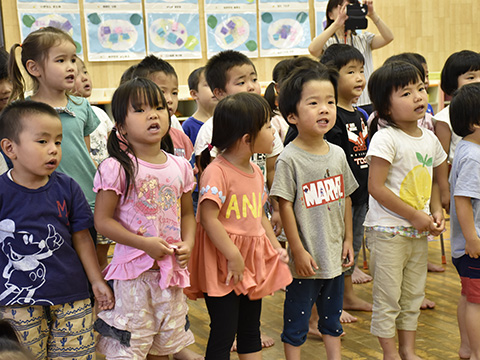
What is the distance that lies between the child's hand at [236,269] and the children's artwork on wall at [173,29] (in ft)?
15.8

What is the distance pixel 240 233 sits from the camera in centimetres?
203

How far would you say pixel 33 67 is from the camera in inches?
87.8

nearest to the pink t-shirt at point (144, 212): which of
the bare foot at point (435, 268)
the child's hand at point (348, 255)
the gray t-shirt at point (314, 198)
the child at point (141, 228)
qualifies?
the child at point (141, 228)

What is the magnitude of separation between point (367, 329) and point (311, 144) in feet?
3.48

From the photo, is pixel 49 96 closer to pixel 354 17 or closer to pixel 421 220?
pixel 421 220

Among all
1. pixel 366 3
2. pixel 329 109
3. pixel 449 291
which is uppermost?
pixel 366 3

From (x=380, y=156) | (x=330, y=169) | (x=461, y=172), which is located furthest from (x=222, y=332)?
(x=461, y=172)

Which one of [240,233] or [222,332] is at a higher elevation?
[240,233]

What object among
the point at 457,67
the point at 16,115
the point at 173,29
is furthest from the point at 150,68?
the point at 173,29

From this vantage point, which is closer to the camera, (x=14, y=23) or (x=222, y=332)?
(x=222, y=332)

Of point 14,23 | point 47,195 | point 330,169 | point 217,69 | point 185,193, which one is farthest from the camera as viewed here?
point 14,23

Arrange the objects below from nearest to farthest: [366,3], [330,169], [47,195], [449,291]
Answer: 1. [47,195]
2. [330,169]
3. [449,291]
4. [366,3]

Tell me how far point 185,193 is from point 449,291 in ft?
6.40

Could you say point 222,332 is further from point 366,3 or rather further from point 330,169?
point 366,3
